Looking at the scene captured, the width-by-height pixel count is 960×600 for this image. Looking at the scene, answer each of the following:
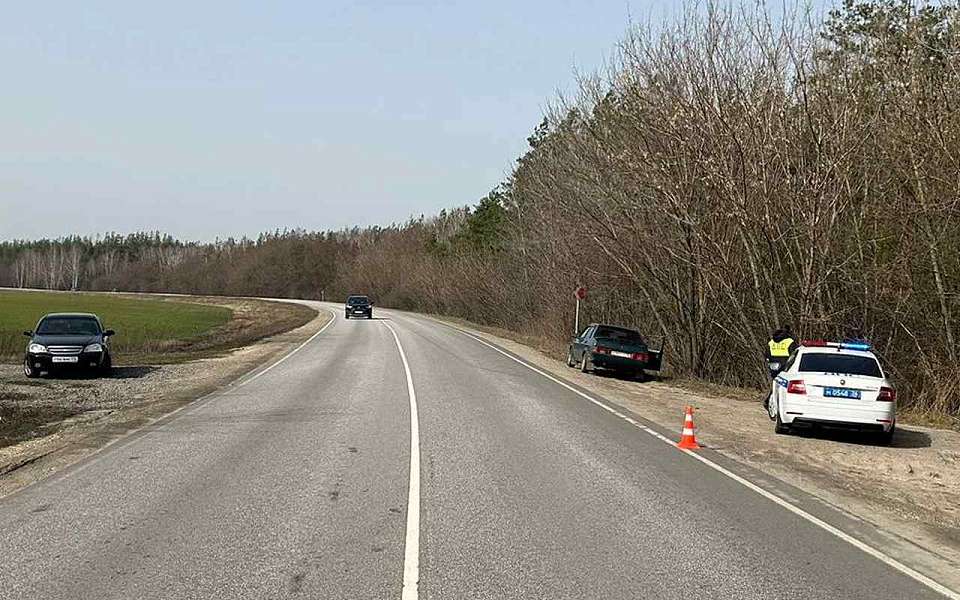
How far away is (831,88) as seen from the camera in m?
23.3

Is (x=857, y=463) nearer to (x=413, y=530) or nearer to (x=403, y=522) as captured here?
(x=403, y=522)

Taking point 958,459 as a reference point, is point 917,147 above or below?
above

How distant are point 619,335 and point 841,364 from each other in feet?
42.6

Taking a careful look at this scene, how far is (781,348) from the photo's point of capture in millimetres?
19719

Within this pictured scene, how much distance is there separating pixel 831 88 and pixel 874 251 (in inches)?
165

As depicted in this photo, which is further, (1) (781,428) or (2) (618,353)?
(2) (618,353)

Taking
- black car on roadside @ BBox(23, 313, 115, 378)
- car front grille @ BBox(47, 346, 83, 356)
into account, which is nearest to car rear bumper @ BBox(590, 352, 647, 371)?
black car on roadside @ BBox(23, 313, 115, 378)

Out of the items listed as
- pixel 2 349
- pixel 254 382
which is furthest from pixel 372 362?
pixel 2 349

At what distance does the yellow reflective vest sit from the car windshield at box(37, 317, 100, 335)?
55.3ft

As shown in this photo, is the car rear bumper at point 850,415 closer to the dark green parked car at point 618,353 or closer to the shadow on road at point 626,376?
the dark green parked car at point 618,353

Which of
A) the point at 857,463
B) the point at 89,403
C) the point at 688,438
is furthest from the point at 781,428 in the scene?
the point at 89,403

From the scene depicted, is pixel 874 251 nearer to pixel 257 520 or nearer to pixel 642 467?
pixel 642 467

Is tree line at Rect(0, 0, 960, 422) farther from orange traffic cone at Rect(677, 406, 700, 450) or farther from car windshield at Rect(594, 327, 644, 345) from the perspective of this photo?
orange traffic cone at Rect(677, 406, 700, 450)

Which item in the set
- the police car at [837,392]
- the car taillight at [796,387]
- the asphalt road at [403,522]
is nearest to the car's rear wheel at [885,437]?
the police car at [837,392]
